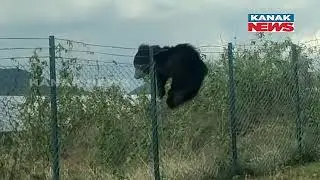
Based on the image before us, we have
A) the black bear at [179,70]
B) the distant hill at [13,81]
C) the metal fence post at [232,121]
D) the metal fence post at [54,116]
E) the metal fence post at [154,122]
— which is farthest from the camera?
the metal fence post at [232,121]

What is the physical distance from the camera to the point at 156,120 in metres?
10.0

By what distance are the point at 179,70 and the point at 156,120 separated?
1.30 m

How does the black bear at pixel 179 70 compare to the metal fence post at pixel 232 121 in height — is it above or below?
above

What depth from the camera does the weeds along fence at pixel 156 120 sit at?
8.68 metres

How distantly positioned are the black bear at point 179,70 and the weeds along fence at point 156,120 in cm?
20

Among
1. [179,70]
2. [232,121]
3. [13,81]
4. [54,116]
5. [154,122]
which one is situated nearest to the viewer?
[13,81]

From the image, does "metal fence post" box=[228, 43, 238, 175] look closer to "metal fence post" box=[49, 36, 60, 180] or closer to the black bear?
the black bear

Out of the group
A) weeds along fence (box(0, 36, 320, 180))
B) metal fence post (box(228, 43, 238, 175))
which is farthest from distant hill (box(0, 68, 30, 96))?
metal fence post (box(228, 43, 238, 175))

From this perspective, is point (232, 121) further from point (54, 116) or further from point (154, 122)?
point (54, 116)

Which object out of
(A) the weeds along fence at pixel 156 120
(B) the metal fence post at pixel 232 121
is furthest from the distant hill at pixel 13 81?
(B) the metal fence post at pixel 232 121

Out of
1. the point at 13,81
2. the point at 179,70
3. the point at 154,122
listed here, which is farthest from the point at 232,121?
the point at 13,81

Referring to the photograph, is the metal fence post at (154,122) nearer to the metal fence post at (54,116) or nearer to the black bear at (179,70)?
the black bear at (179,70)

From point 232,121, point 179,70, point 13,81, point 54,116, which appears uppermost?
point 179,70

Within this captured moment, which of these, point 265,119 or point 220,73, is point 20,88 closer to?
point 220,73
